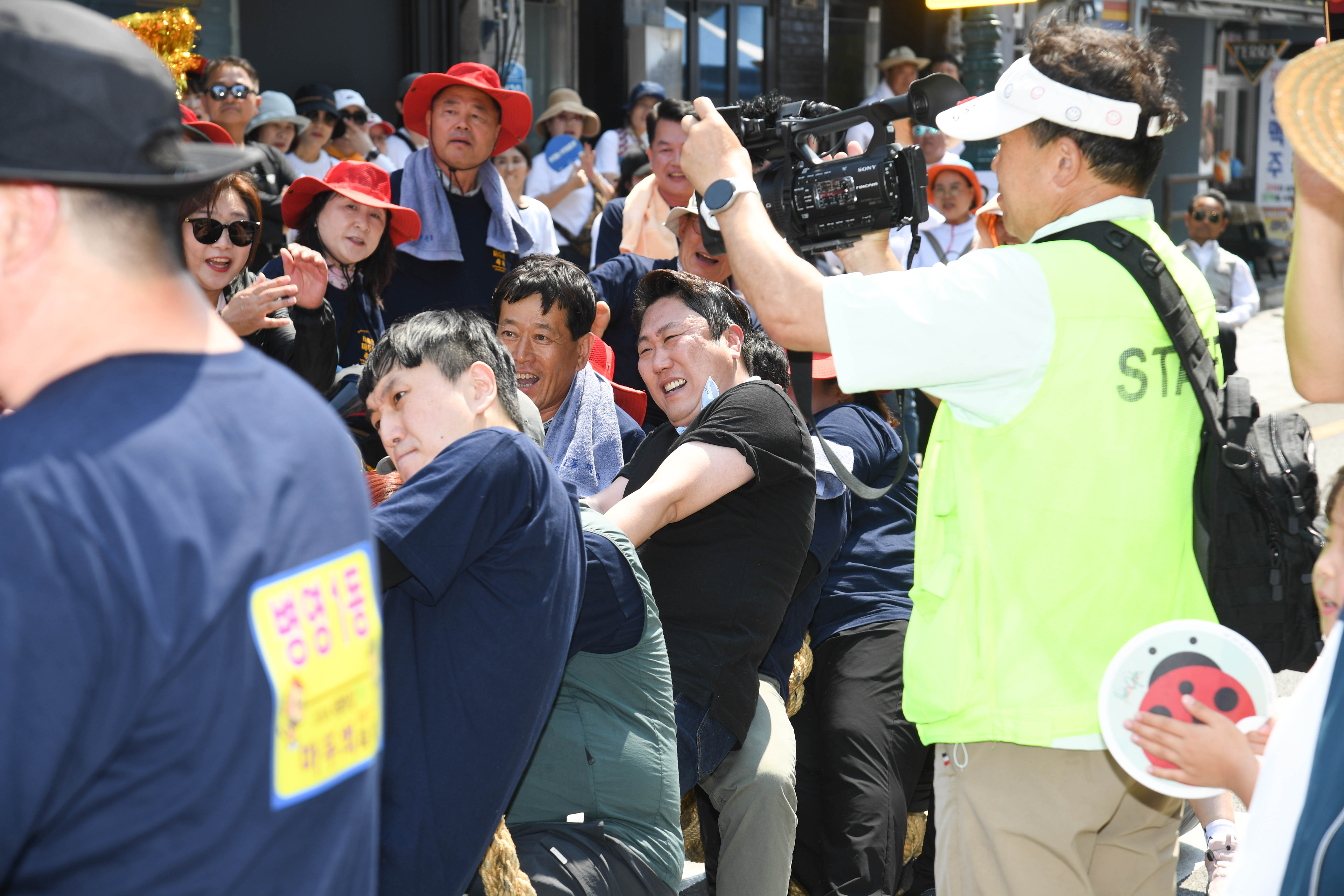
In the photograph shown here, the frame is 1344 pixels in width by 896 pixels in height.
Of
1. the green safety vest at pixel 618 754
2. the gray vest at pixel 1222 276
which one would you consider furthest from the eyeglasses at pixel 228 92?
the gray vest at pixel 1222 276

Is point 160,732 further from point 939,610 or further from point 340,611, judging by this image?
point 939,610

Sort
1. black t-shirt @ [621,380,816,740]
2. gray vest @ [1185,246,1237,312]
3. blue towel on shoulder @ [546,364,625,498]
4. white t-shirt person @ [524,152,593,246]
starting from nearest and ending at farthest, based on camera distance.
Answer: black t-shirt @ [621,380,816,740]
blue towel on shoulder @ [546,364,625,498]
white t-shirt person @ [524,152,593,246]
gray vest @ [1185,246,1237,312]

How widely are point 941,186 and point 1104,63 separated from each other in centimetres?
511

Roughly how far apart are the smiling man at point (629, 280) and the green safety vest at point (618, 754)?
7.09 feet

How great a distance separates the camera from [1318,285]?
189cm

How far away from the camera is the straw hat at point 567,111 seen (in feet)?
30.3

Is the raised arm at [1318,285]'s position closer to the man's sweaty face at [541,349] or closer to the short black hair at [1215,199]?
the man's sweaty face at [541,349]

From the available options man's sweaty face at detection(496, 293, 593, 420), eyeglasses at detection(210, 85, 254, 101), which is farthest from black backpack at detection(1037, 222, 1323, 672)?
eyeglasses at detection(210, 85, 254, 101)

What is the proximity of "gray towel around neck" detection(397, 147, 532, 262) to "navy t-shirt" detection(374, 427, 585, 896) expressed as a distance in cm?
271

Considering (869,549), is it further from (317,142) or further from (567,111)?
(567,111)

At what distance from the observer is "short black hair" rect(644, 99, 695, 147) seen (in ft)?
18.5

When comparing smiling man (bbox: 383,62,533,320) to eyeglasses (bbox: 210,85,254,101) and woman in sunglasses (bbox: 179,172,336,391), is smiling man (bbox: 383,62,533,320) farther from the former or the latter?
eyeglasses (bbox: 210,85,254,101)

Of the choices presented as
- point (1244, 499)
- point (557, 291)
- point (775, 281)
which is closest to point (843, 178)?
point (775, 281)

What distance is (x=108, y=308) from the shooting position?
1.02 meters
